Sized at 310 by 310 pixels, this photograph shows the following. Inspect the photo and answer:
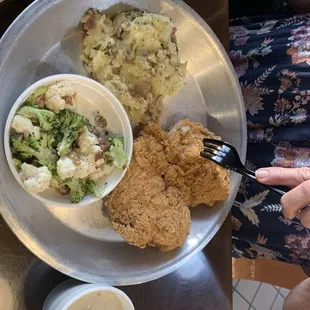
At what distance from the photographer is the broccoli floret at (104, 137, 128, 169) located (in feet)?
4.16

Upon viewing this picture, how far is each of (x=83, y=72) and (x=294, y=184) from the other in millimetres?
652

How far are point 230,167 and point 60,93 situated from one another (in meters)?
0.56

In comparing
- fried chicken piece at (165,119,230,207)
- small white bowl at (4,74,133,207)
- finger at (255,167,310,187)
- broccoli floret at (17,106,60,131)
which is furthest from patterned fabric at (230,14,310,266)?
broccoli floret at (17,106,60,131)

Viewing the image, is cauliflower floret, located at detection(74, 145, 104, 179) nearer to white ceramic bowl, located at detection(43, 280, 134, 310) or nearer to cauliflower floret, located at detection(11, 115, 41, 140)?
cauliflower floret, located at detection(11, 115, 41, 140)

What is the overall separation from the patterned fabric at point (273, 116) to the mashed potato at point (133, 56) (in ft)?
1.21

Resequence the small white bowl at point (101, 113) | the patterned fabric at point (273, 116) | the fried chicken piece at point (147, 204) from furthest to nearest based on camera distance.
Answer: the patterned fabric at point (273, 116) → the fried chicken piece at point (147, 204) → the small white bowl at point (101, 113)

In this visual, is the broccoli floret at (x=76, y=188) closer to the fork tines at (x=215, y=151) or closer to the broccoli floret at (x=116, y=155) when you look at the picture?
the broccoli floret at (x=116, y=155)

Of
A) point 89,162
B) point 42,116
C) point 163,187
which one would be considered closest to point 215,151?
point 163,187

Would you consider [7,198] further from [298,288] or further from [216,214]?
[298,288]

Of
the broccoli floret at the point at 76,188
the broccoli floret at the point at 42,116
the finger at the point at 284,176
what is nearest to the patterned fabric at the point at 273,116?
the finger at the point at 284,176

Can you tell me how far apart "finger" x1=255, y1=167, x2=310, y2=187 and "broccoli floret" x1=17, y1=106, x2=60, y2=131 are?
0.55 meters

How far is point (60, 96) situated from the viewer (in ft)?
3.91

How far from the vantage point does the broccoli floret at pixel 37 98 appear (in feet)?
3.85

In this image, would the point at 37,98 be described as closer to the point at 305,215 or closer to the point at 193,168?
the point at 193,168
